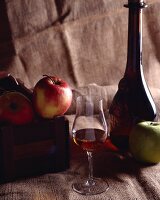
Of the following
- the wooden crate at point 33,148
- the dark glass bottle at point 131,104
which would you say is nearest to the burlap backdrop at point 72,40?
the dark glass bottle at point 131,104

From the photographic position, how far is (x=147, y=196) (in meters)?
0.87

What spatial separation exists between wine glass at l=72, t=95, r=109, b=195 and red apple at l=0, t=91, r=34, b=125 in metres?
0.11

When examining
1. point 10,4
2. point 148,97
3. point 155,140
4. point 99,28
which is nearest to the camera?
point 155,140

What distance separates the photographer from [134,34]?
3.38 feet

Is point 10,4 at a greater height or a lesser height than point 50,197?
greater

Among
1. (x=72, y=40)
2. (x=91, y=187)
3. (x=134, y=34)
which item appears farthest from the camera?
(x=72, y=40)

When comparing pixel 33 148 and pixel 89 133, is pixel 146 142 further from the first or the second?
pixel 33 148

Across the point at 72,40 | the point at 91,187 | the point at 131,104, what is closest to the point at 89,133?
the point at 91,187

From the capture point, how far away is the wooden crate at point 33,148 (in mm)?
905

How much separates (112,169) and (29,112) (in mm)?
246

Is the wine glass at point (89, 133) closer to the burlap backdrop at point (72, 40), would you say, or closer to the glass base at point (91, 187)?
the glass base at point (91, 187)

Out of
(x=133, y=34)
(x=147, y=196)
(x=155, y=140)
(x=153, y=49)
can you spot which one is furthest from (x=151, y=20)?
(x=147, y=196)

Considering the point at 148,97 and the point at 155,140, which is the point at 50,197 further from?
the point at 148,97

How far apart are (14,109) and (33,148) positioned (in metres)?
0.10
